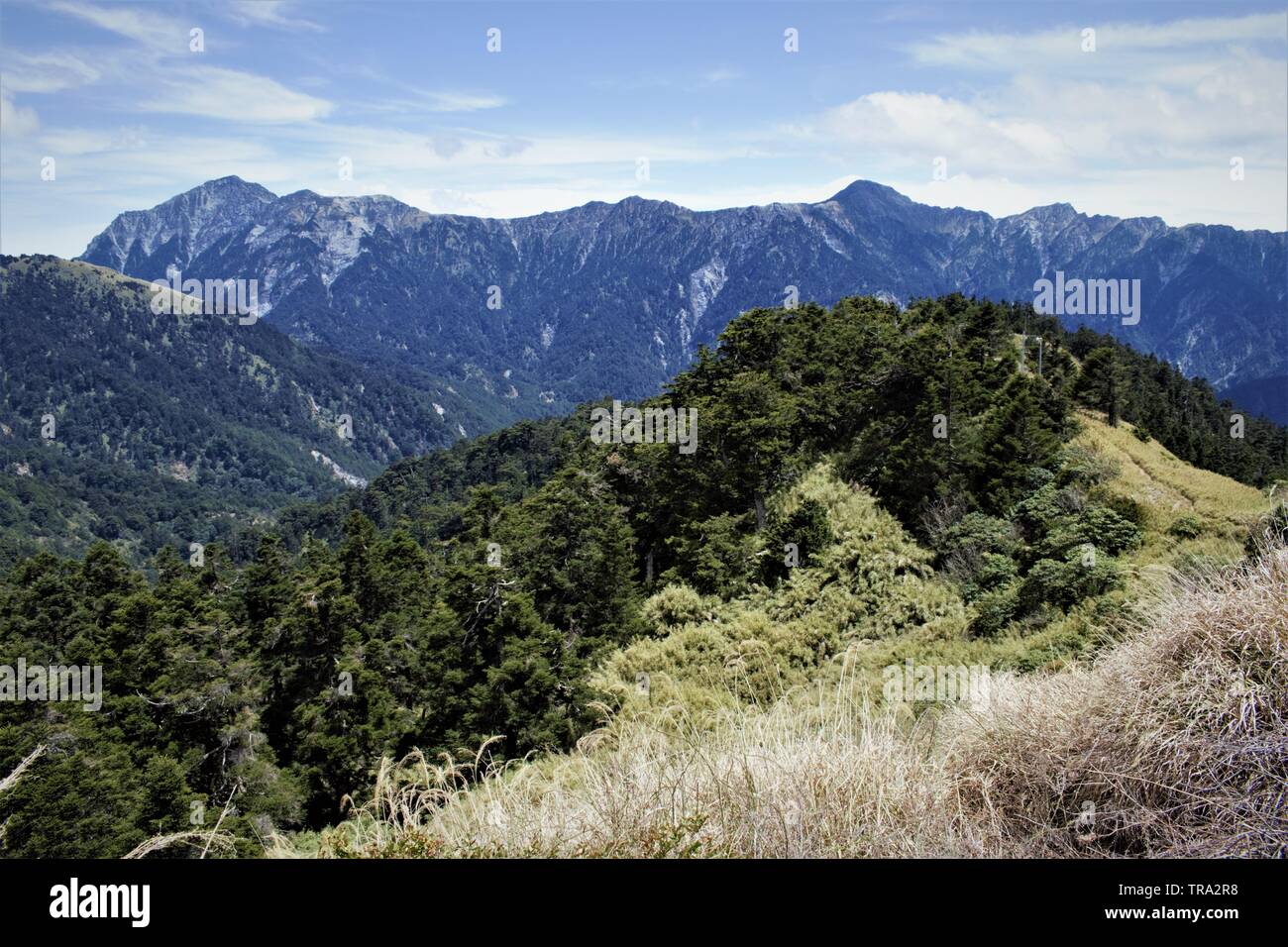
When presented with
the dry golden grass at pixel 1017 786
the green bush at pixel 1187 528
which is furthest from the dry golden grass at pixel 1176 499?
the dry golden grass at pixel 1017 786

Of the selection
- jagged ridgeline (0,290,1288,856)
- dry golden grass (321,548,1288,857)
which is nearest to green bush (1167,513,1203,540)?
jagged ridgeline (0,290,1288,856)

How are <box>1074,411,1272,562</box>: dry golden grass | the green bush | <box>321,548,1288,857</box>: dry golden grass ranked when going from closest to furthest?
<box>321,548,1288,857</box>: dry golden grass → <box>1074,411,1272,562</box>: dry golden grass → the green bush

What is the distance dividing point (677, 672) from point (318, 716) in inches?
668

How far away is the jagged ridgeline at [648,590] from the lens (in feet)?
59.8

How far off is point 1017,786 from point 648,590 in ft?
83.9

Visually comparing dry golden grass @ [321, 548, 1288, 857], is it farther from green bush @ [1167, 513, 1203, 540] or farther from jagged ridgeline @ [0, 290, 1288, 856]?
green bush @ [1167, 513, 1203, 540]

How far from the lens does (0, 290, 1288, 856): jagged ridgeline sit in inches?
717

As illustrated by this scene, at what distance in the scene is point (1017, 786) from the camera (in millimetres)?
4273

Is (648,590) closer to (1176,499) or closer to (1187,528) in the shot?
(1176,499)

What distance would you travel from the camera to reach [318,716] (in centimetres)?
2805

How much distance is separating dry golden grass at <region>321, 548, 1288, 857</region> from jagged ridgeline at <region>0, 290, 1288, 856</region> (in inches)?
193

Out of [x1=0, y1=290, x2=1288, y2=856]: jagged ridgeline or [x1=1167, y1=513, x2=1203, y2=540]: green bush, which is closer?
[x1=1167, y1=513, x2=1203, y2=540]: green bush

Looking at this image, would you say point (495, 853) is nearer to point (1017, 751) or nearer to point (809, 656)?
point (1017, 751)
